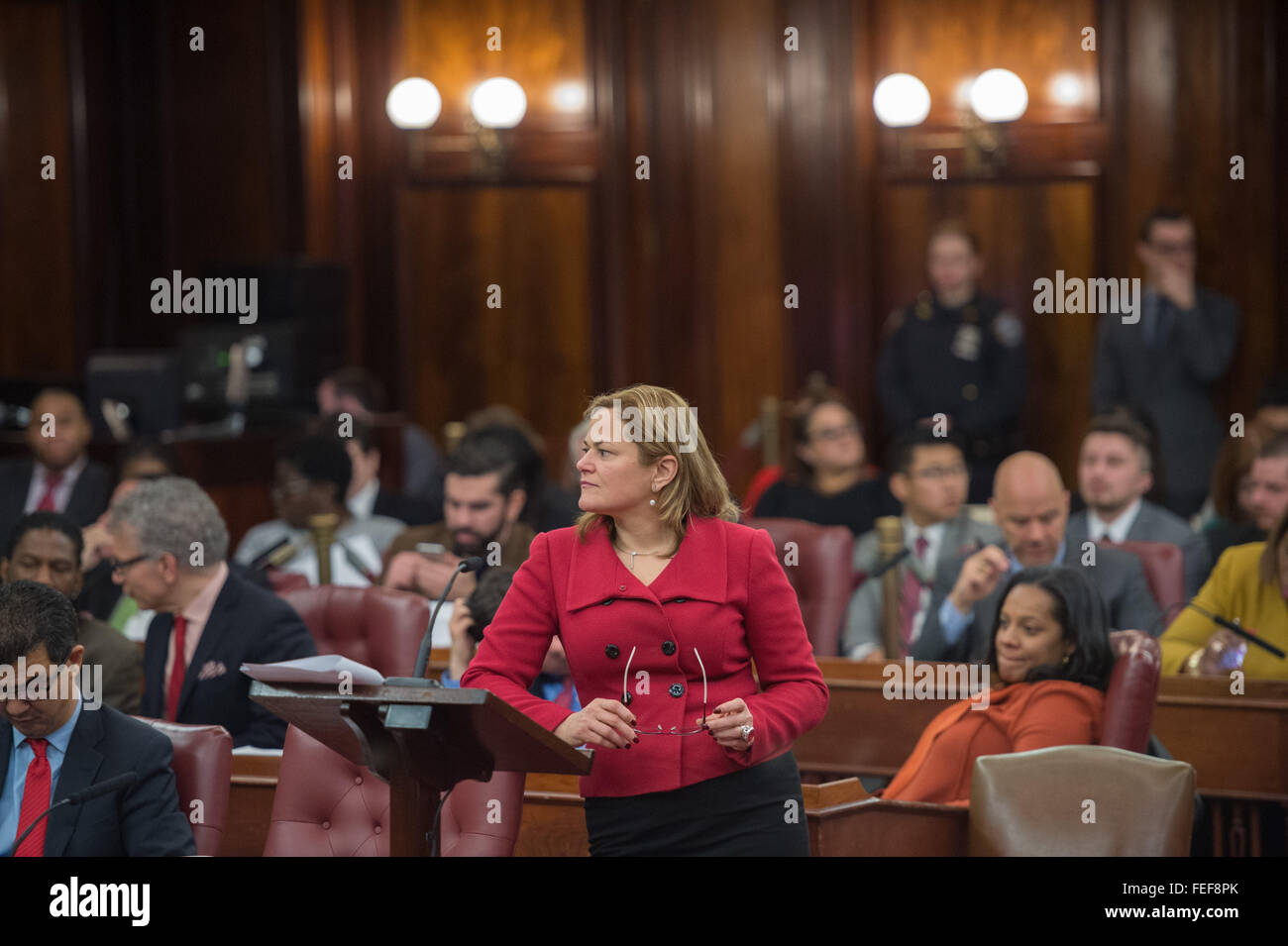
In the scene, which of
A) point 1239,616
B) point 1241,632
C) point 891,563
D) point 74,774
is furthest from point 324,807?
point 1239,616

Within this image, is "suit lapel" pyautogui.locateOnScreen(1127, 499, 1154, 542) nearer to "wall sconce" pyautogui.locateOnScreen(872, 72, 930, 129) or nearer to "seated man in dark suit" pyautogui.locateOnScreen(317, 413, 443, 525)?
"seated man in dark suit" pyautogui.locateOnScreen(317, 413, 443, 525)

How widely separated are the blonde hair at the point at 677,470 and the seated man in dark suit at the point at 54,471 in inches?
141

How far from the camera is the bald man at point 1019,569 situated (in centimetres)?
390

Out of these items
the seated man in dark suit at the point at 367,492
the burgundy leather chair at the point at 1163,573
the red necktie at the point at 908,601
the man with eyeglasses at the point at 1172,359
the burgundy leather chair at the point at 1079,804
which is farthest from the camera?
the man with eyeglasses at the point at 1172,359

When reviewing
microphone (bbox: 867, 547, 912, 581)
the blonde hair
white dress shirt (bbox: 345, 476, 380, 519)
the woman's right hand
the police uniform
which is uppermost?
the police uniform

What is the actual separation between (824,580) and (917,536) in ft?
1.32

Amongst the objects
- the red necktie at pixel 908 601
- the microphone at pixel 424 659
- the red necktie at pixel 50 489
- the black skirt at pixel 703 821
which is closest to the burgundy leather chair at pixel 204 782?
the microphone at pixel 424 659

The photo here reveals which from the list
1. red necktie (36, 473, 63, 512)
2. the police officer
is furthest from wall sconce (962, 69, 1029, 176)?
red necktie (36, 473, 63, 512)

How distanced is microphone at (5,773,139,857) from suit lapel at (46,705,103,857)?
2 cm

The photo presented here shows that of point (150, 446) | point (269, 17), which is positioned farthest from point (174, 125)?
point (150, 446)

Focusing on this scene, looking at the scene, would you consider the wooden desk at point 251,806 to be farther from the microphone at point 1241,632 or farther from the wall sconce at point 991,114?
the wall sconce at point 991,114

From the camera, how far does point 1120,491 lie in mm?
4586

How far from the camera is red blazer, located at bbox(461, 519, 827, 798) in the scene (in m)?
2.35

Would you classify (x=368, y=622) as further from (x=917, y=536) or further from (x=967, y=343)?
(x=967, y=343)
